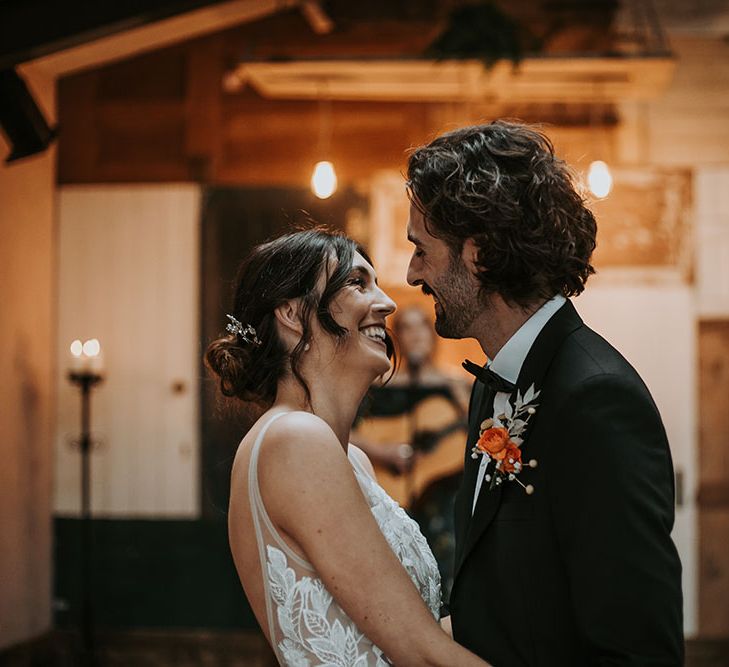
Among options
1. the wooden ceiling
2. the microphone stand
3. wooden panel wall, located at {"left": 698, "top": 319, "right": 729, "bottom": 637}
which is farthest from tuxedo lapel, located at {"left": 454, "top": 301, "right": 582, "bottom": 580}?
wooden panel wall, located at {"left": 698, "top": 319, "right": 729, "bottom": 637}

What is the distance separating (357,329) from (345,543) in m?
0.48

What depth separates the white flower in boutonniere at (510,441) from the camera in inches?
71.0

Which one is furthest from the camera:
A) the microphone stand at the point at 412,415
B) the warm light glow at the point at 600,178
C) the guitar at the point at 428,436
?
the guitar at the point at 428,436

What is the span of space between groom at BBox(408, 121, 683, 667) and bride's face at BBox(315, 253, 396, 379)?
246mm

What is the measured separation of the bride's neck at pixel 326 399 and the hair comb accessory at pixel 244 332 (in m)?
0.11

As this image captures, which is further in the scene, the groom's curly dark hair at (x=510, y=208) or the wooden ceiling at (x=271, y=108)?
the wooden ceiling at (x=271, y=108)

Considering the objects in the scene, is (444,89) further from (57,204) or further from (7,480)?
(7,480)

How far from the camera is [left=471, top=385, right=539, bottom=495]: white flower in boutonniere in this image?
5.91ft

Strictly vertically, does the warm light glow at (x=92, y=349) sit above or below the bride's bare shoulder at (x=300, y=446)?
below

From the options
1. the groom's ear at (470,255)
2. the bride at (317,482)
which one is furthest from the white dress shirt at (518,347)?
the bride at (317,482)

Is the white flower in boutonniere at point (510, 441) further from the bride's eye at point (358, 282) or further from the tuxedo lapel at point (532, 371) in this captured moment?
the bride's eye at point (358, 282)

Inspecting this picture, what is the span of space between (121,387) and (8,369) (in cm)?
77

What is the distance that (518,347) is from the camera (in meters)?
1.92

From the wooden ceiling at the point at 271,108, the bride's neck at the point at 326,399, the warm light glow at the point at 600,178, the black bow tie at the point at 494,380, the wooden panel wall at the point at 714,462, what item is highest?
the wooden ceiling at the point at 271,108
